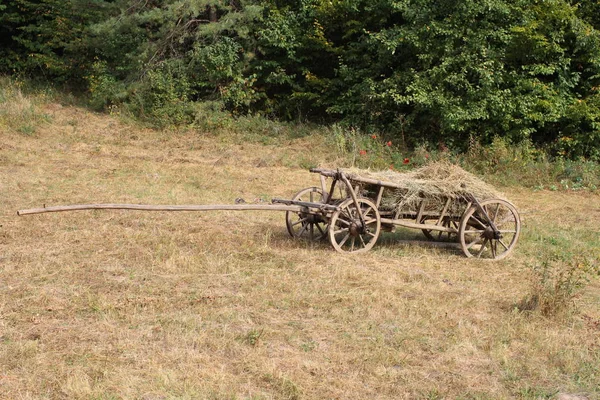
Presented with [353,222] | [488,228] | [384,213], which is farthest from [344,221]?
[488,228]

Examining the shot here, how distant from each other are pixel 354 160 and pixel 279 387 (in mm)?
10933

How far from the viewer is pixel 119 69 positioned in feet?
65.4

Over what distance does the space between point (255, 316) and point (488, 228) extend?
4.11m

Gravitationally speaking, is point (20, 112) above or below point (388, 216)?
below

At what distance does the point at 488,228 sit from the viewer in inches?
376

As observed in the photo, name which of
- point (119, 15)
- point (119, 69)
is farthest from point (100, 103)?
point (119, 15)

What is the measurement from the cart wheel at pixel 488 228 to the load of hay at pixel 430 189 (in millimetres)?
179

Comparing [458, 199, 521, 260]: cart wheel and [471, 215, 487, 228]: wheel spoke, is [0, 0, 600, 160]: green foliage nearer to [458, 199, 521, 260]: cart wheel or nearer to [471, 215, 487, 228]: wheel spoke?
[458, 199, 521, 260]: cart wheel

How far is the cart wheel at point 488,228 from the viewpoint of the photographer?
9.44 meters

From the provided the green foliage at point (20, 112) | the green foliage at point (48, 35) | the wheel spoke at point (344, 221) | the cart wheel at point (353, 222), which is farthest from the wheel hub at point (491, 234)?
the green foliage at point (48, 35)

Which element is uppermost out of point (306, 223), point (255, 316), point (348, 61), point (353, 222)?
point (348, 61)

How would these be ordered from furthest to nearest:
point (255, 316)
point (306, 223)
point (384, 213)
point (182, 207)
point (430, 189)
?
point (306, 223) < point (384, 213) < point (430, 189) < point (182, 207) < point (255, 316)

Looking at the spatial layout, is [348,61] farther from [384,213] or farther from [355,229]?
[355,229]

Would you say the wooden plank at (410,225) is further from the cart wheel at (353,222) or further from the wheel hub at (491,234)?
the wheel hub at (491,234)
